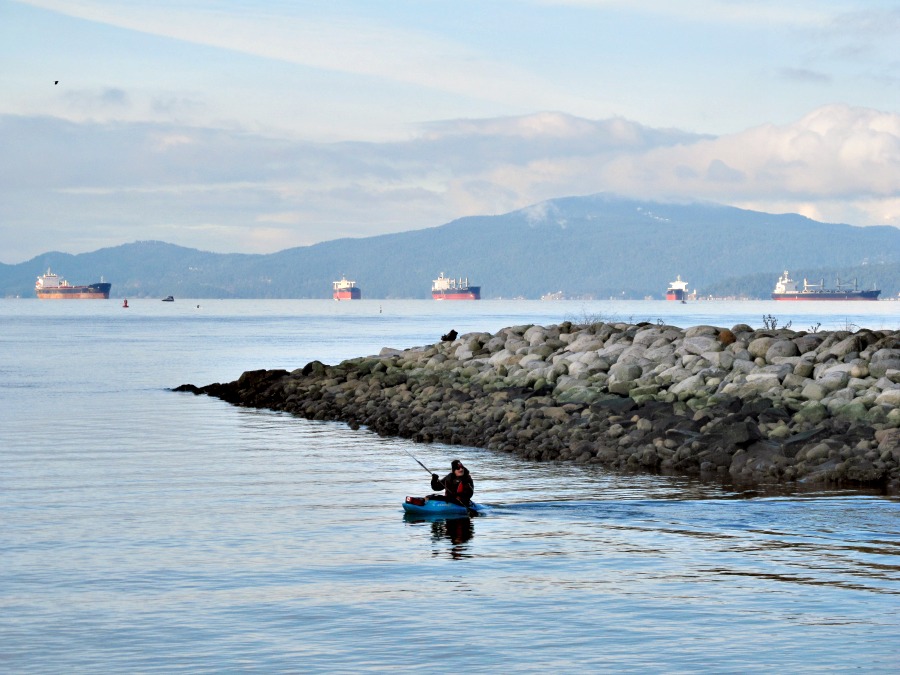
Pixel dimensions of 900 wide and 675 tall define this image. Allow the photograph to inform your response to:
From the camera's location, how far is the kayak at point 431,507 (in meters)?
19.8

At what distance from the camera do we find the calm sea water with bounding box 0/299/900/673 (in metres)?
12.4

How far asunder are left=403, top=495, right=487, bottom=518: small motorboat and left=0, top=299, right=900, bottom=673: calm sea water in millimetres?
206

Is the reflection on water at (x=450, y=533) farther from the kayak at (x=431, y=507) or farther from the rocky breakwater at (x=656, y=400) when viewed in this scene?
the rocky breakwater at (x=656, y=400)

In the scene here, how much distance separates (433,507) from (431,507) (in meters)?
0.03

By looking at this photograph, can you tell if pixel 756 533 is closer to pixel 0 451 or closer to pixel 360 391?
pixel 0 451

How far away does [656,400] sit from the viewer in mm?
29719

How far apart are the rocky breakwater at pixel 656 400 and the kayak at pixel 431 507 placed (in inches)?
237

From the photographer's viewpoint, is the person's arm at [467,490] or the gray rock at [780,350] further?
the gray rock at [780,350]

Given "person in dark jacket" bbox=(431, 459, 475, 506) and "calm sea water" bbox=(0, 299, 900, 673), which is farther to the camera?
"person in dark jacket" bbox=(431, 459, 475, 506)

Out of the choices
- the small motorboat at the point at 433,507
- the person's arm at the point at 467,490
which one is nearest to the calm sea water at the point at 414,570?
the small motorboat at the point at 433,507

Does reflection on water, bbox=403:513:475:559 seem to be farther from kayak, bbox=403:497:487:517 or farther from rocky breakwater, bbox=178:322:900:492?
rocky breakwater, bbox=178:322:900:492

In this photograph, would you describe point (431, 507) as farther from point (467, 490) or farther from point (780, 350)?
point (780, 350)

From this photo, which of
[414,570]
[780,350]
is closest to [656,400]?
[780,350]

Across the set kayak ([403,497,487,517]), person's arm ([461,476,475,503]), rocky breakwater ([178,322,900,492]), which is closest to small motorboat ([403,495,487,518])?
kayak ([403,497,487,517])
